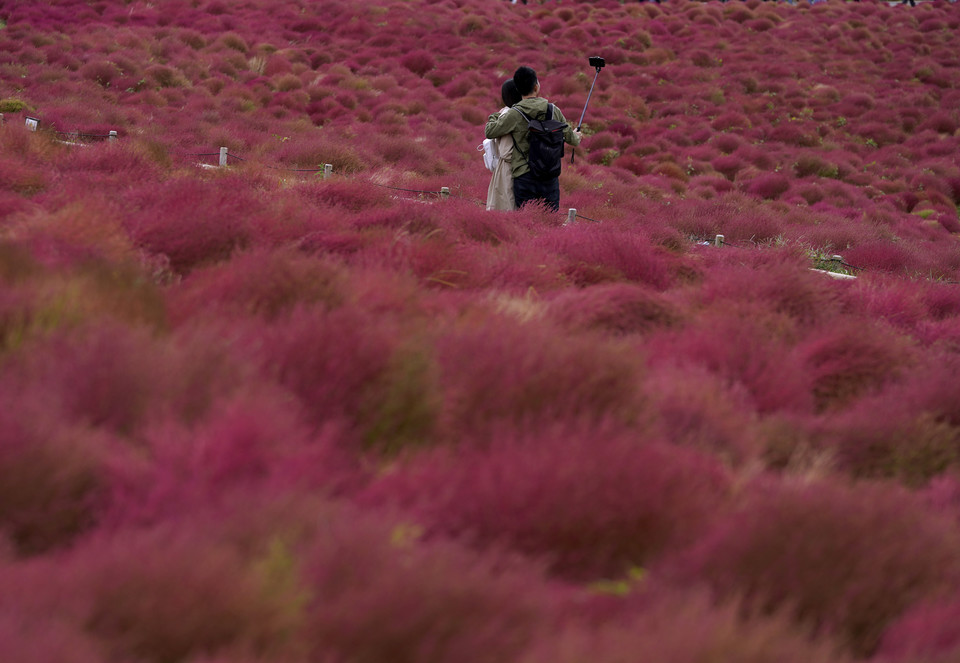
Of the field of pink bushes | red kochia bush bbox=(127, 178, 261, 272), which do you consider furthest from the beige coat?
red kochia bush bbox=(127, 178, 261, 272)

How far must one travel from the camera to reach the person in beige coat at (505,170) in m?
7.01

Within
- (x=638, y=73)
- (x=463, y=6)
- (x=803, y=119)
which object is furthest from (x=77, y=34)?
(x=803, y=119)

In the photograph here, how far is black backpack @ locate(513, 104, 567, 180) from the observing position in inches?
268

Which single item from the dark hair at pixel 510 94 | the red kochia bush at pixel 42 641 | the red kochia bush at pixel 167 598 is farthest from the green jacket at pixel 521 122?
the red kochia bush at pixel 42 641

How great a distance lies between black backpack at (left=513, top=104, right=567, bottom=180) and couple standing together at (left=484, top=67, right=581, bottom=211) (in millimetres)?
38

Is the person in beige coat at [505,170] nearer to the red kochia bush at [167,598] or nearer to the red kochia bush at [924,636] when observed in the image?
the red kochia bush at [924,636]

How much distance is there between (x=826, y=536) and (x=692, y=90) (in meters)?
17.6

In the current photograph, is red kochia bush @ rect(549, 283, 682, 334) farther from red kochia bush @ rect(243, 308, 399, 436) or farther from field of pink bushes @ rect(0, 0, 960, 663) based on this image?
red kochia bush @ rect(243, 308, 399, 436)

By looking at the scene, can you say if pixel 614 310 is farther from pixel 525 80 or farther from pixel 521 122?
pixel 525 80

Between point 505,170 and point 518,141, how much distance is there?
366 millimetres

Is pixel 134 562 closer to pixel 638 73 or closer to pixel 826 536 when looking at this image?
pixel 826 536

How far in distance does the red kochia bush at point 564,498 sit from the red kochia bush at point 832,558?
14 cm

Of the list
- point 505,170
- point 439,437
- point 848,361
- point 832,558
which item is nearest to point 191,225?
point 439,437

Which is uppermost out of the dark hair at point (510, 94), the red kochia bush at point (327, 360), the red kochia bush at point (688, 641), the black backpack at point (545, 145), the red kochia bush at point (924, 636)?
the dark hair at point (510, 94)
